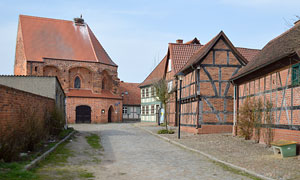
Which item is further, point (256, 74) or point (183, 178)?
point (256, 74)

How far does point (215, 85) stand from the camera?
2103 cm

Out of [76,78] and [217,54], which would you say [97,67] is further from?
Answer: [217,54]

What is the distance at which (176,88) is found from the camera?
31016mm

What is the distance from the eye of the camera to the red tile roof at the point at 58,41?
41594mm

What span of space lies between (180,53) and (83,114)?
738 inches

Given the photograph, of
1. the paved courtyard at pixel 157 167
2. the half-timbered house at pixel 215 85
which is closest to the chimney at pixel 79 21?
the half-timbered house at pixel 215 85

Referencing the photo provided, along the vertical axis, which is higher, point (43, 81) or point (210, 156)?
point (43, 81)

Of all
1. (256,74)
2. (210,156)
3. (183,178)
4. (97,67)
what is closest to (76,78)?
(97,67)

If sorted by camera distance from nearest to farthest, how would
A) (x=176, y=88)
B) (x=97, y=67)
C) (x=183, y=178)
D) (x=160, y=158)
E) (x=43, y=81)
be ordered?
(x=183, y=178) < (x=160, y=158) < (x=43, y=81) < (x=176, y=88) < (x=97, y=67)

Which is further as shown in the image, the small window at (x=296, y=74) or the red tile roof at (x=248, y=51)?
the red tile roof at (x=248, y=51)

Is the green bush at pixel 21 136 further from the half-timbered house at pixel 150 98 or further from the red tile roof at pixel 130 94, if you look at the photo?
the red tile roof at pixel 130 94

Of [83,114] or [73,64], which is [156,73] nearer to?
[83,114]

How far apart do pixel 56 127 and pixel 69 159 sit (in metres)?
6.54

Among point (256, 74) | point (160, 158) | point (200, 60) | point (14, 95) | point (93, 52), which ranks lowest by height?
point (160, 158)
